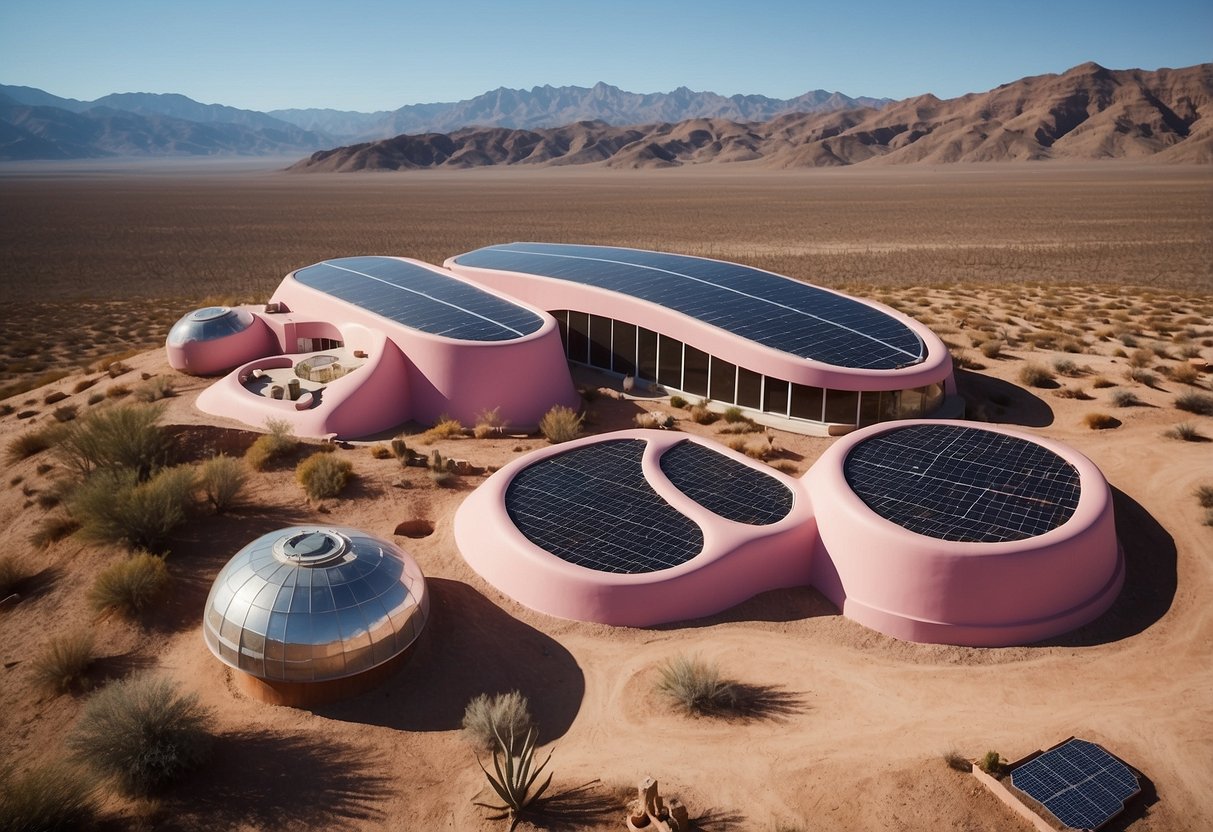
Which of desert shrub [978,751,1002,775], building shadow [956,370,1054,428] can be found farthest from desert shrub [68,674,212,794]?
building shadow [956,370,1054,428]

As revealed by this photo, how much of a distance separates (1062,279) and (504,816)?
190 feet

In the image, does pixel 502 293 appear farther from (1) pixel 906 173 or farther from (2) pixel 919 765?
(1) pixel 906 173

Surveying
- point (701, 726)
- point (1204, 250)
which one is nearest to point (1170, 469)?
point (701, 726)

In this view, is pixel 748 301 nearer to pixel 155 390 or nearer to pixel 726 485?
pixel 726 485

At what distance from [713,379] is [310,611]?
670 inches

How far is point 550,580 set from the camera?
1672 cm

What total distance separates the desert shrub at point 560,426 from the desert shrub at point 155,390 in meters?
14.3

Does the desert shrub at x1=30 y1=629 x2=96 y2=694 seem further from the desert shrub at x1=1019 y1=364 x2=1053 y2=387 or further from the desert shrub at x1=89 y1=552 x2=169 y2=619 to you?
the desert shrub at x1=1019 y1=364 x2=1053 y2=387

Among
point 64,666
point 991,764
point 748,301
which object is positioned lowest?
point 64,666

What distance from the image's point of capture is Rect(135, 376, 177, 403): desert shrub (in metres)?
29.2

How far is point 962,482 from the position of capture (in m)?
18.4

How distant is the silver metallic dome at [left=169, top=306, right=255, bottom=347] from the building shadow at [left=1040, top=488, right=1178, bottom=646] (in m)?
30.1

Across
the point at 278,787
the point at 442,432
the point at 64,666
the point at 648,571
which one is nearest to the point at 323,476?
the point at 442,432

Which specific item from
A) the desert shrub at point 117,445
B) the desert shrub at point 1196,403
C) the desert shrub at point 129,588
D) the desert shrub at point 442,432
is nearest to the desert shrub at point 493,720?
the desert shrub at point 129,588
